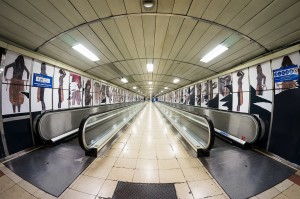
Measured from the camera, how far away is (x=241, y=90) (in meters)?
5.06

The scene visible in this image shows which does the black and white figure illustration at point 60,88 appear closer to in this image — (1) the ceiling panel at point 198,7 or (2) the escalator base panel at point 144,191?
(2) the escalator base panel at point 144,191

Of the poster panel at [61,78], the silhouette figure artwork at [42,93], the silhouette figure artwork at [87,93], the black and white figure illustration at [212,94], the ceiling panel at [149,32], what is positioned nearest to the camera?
the ceiling panel at [149,32]

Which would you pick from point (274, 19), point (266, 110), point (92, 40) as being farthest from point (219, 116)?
point (92, 40)

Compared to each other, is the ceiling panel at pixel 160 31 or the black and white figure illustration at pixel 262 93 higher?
the ceiling panel at pixel 160 31

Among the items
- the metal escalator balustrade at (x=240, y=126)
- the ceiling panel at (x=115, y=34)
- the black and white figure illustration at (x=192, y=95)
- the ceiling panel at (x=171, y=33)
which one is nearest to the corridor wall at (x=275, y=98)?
the metal escalator balustrade at (x=240, y=126)

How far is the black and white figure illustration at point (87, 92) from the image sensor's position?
7.20 meters

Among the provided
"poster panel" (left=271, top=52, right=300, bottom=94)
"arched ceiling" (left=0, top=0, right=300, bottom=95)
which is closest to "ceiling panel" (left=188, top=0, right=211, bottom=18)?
"arched ceiling" (left=0, top=0, right=300, bottom=95)

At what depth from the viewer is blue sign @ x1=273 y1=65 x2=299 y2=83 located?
3.20 meters

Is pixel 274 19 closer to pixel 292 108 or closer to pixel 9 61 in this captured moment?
pixel 292 108

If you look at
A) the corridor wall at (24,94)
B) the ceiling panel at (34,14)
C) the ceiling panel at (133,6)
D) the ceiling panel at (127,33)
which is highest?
the ceiling panel at (133,6)

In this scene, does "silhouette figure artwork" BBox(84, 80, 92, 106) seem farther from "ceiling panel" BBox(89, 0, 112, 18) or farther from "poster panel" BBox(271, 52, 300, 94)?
"poster panel" BBox(271, 52, 300, 94)

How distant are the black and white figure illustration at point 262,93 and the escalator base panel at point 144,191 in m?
3.46

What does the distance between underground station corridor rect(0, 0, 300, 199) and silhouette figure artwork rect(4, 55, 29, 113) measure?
1.0 inches

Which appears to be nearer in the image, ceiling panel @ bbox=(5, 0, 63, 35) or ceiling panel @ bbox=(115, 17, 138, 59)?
ceiling panel @ bbox=(5, 0, 63, 35)
